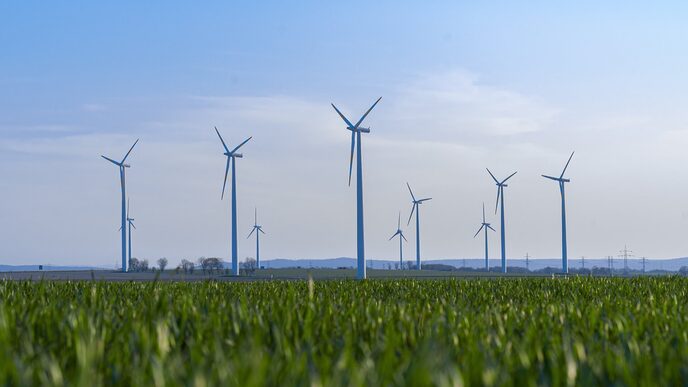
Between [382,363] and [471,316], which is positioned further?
[471,316]

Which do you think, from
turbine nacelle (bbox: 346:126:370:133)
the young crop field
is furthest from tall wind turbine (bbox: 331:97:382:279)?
the young crop field

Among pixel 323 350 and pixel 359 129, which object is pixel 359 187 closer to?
pixel 359 129

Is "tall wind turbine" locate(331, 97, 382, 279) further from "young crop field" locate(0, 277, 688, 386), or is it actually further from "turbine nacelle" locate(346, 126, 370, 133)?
"young crop field" locate(0, 277, 688, 386)

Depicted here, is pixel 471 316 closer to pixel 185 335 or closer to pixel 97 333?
pixel 185 335

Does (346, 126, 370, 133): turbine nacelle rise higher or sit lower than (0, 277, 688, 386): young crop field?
higher

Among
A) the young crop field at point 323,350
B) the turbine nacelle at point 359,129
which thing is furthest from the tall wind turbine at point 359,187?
the young crop field at point 323,350

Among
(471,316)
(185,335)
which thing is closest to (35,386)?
(185,335)

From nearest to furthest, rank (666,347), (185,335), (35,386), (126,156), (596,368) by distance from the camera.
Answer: (35,386) < (596,368) < (666,347) < (185,335) < (126,156)

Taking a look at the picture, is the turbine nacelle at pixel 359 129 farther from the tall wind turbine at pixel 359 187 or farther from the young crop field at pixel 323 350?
the young crop field at pixel 323 350

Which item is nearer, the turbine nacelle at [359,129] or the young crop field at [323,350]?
the young crop field at [323,350]

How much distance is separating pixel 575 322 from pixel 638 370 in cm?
462

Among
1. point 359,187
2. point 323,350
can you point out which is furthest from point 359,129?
point 323,350

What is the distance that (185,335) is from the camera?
817cm

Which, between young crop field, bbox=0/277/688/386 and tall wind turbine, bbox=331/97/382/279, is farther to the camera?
tall wind turbine, bbox=331/97/382/279
